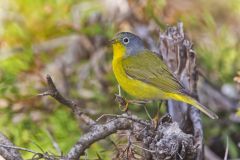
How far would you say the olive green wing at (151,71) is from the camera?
150 inches

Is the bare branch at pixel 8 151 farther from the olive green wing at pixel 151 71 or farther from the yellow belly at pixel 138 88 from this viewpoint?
the olive green wing at pixel 151 71

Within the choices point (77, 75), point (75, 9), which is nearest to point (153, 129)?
point (77, 75)

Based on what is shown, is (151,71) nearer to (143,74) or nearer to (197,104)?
(143,74)

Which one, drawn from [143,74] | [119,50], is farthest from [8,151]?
[119,50]

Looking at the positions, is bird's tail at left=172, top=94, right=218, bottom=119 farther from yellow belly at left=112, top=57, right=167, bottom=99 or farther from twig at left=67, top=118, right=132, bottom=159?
twig at left=67, top=118, right=132, bottom=159

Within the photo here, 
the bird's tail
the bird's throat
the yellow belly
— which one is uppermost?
the bird's throat

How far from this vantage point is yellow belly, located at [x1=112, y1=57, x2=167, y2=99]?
3.94m

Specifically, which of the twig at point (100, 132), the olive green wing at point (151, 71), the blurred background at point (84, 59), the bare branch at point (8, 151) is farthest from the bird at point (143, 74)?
the bare branch at point (8, 151)

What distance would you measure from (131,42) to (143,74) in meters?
0.34

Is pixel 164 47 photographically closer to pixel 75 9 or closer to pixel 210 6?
pixel 75 9

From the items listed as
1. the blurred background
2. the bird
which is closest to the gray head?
the bird

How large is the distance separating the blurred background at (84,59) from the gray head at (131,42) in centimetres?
37

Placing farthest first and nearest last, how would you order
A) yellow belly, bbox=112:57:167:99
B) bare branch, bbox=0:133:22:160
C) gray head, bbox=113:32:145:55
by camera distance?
gray head, bbox=113:32:145:55
yellow belly, bbox=112:57:167:99
bare branch, bbox=0:133:22:160

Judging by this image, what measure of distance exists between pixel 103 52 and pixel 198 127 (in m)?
2.12
